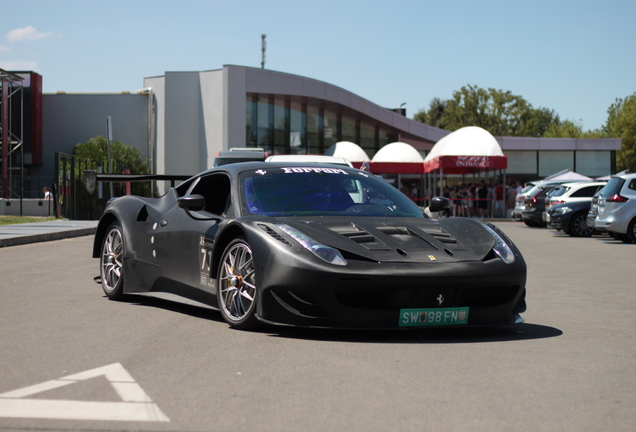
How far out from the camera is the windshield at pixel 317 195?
20.4ft

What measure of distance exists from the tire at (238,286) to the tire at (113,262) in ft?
6.28

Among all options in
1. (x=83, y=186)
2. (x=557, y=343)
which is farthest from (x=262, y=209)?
(x=83, y=186)

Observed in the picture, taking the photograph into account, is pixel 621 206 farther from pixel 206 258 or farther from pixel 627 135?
pixel 627 135

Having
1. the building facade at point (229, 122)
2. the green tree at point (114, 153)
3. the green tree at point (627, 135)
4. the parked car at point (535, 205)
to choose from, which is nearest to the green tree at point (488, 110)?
the green tree at point (627, 135)

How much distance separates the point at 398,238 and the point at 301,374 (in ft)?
5.16

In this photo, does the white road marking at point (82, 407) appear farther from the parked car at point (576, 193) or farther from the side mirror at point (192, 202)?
the parked car at point (576, 193)

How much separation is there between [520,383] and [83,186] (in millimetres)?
26933

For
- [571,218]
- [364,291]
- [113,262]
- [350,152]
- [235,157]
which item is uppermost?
[350,152]

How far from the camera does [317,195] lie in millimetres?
6461

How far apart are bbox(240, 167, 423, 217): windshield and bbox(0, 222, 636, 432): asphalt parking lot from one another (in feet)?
3.22

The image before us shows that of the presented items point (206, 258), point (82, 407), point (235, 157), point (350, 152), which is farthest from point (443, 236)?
point (350, 152)

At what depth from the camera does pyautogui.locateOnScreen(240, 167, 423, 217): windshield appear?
6.23 metres

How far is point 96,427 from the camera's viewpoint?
3.34 m

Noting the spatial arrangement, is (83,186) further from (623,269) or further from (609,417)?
(609,417)
